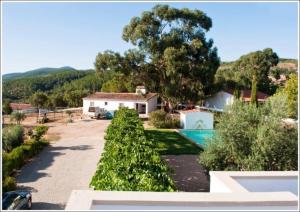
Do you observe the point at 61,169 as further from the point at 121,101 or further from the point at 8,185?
the point at 121,101

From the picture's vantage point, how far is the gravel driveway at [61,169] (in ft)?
40.9

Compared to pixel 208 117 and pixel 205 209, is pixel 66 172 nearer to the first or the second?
pixel 205 209

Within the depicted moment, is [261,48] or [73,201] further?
[261,48]

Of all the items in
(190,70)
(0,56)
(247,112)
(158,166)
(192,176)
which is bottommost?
(192,176)

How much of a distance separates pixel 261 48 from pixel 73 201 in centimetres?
5493

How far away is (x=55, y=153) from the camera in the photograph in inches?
762

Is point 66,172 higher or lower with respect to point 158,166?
lower

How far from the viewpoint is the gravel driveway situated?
1247 cm

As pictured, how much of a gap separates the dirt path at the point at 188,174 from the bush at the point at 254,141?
1.04 m

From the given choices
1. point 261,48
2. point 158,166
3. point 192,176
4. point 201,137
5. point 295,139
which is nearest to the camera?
point 158,166

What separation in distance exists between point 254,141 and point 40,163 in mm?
9824

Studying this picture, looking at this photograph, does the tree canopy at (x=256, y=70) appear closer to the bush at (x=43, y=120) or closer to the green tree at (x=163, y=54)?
the green tree at (x=163, y=54)

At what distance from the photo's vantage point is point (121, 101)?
118 feet

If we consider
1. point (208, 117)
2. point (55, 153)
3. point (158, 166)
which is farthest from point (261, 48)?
point (158, 166)
